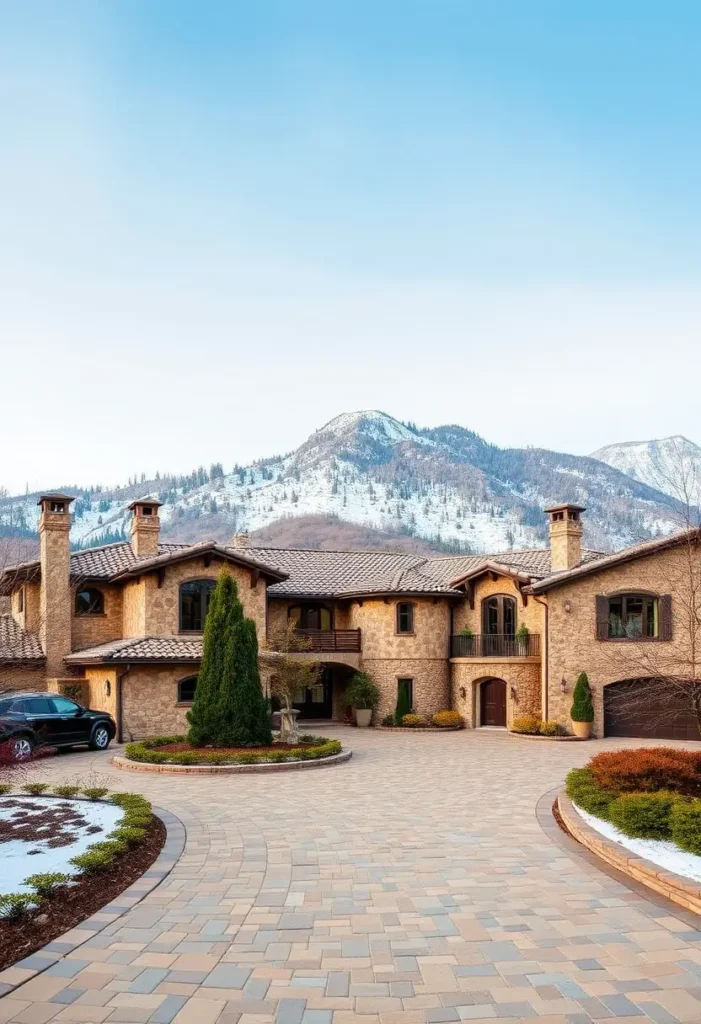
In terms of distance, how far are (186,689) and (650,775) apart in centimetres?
1571

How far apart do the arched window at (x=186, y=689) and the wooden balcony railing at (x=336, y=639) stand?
572 cm

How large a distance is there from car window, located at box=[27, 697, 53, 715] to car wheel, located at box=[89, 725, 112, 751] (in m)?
1.54

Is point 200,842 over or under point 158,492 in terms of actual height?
under

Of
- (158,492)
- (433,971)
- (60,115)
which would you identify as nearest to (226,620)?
(60,115)

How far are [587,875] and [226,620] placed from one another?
12557 mm

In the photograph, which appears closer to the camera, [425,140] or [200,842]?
[200,842]

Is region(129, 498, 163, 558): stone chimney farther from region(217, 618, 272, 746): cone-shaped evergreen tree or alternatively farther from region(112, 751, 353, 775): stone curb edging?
region(112, 751, 353, 775): stone curb edging

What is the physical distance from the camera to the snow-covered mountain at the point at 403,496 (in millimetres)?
148250

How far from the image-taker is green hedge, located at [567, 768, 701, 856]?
29.1 ft

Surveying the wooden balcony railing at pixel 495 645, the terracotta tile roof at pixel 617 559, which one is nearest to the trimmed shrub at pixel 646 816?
the terracotta tile roof at pixel 617 559

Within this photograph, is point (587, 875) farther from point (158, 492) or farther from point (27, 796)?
point (158, 492)

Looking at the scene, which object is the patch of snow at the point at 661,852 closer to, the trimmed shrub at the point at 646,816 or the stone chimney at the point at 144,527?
the trimmed shrub at the point at 646,816

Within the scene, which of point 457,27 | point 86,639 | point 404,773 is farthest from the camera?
point 86,639

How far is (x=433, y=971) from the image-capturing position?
236 inches
